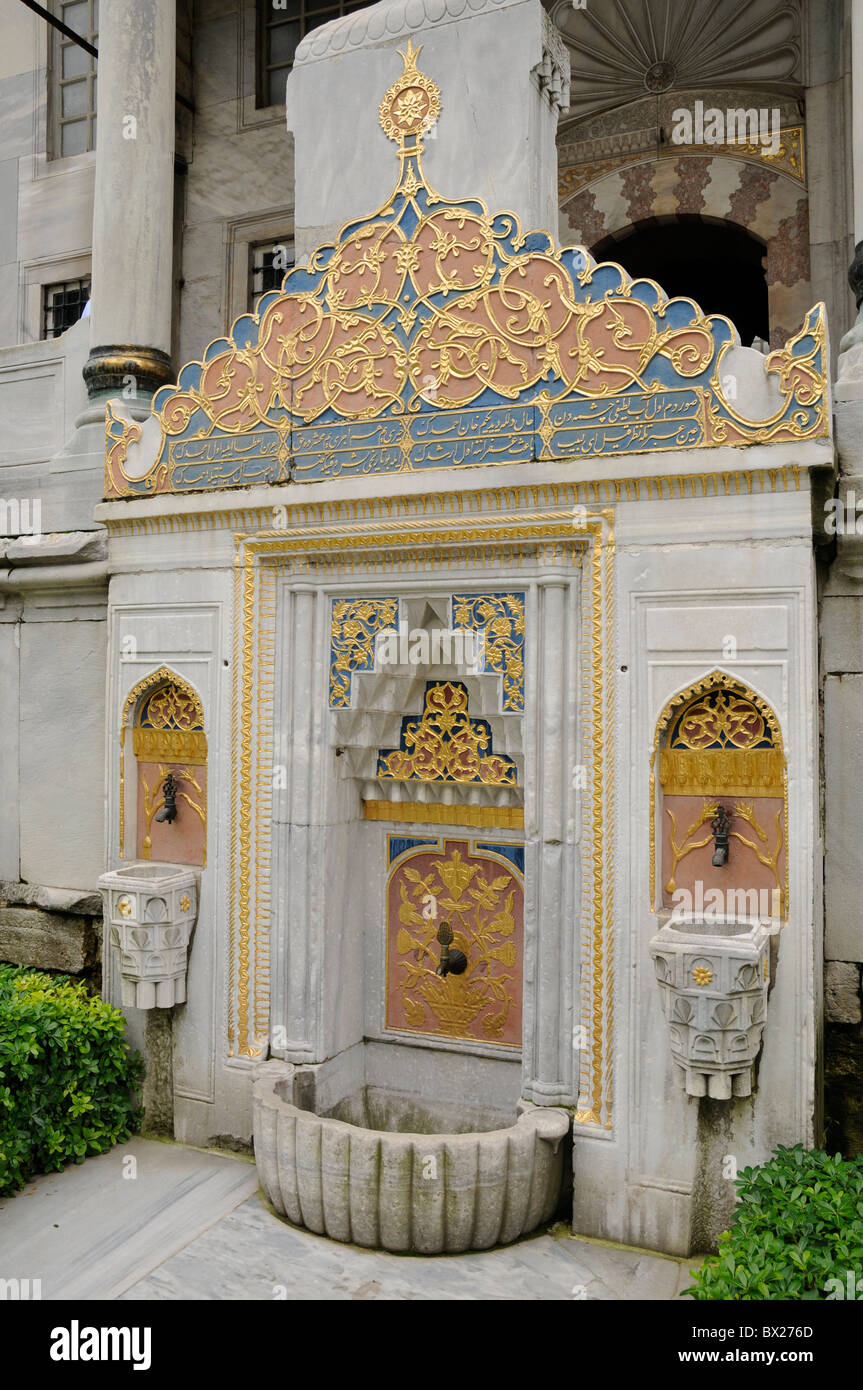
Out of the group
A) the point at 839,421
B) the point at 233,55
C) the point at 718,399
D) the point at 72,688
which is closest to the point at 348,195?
the point at 718,399

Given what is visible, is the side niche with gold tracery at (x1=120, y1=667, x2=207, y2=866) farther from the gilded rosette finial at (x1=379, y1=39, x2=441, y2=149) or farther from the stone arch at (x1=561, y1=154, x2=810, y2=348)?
the stone arch at (x1=561, y1=154, x2=810, y2=348)

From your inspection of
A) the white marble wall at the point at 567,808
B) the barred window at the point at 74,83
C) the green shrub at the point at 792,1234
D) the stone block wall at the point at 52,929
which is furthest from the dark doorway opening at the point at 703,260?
the green shrub at the point at 792,1234

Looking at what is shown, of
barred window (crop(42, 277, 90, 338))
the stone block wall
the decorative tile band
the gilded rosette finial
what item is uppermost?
barred window (crop(42, 277, 90, 338))

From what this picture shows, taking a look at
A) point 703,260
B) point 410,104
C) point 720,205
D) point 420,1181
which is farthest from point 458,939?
point 703,260

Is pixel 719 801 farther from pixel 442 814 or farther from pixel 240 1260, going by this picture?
pixel 240 1260

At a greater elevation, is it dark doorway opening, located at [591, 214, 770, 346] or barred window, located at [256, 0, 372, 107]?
barred window, located at [256, 0, 372, 107]

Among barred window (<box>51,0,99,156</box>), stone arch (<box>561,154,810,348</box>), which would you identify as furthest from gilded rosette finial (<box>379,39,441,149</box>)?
barred window (<box>51,0,99,156</box>)

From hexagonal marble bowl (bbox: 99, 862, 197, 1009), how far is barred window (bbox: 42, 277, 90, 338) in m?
5.99

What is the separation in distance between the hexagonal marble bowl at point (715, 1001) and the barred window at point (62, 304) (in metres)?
7.89

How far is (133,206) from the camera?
664 cm

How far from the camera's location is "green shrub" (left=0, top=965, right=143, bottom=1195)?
191 inches

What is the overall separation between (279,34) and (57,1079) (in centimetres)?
876

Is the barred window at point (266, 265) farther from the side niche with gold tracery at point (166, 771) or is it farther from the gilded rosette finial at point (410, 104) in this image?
the side niche with gold tracery at point (166, 771)

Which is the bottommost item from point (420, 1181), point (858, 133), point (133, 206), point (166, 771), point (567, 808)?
point (420, 1181)
